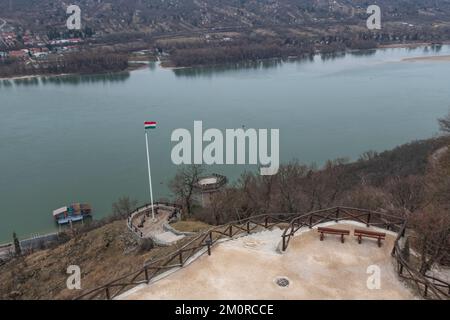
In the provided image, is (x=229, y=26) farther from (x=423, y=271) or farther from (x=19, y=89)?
(x=423, y=271)

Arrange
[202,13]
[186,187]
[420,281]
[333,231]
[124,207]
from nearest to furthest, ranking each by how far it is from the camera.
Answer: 1. [420,281]
2. [333,231]
3. [186,187]
4. [124,207]
5. [202,13]

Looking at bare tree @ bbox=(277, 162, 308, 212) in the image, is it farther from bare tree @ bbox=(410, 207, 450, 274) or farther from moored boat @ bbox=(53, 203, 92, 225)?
moored boat @ bbox=(53, 203, 92, 225)

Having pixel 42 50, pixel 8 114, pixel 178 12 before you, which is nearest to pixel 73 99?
pixel 8 114

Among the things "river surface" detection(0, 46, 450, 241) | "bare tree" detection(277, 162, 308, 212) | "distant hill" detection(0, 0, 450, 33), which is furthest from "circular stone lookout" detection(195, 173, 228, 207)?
"distant hill" detection(0, 0, 450, 33)

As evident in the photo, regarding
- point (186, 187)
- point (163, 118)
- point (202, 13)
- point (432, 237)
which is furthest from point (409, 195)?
point (202, 13)

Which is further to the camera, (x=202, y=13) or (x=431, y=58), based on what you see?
(x=202, y=13)

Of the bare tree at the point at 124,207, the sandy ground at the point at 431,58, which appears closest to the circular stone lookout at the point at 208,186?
the bare tree at the point at 124,207

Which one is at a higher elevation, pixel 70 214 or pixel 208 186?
pixel 208 186

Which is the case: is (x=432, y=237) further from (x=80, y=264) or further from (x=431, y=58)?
(x=431, y=58)
